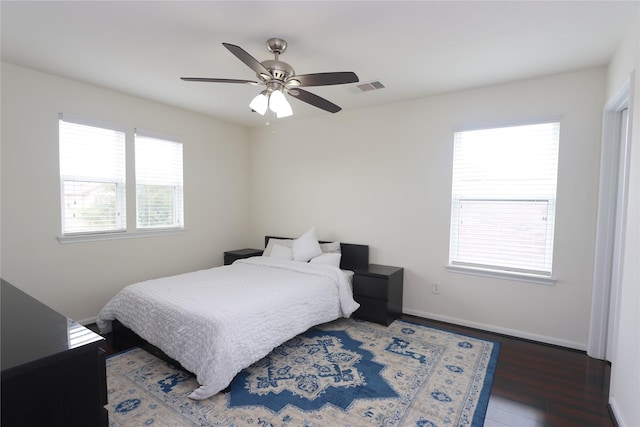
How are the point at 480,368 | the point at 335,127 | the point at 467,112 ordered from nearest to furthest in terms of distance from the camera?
the point at 480,368 → the point at 467,112 → the point at 335,127

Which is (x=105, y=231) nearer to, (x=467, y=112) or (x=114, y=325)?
(x=114, y=325)

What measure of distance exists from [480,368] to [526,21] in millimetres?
2719

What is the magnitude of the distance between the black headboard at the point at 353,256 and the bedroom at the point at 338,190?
11 centimetres

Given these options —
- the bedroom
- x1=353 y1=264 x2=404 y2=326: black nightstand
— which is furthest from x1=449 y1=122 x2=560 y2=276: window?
x1=353 y1=264 x2=404 y2=326: black nightstand

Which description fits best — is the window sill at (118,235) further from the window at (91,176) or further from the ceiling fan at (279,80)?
the ceiling fan at (279,80)

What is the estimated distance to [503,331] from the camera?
3.32 meters

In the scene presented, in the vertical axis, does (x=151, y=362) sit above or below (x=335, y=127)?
below

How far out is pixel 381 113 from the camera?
4016mm

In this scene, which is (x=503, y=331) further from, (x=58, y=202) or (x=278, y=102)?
(x=58, y=202)

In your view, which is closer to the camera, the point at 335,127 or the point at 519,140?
the point at 519,140

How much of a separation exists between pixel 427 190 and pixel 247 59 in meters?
2.59

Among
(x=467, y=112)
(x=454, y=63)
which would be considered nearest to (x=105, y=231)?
(x=454, y=63)

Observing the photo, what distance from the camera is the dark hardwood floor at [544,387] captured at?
80.3 inches

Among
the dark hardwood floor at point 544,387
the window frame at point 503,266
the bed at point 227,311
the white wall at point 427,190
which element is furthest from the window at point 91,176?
the window frame at point 503,266
